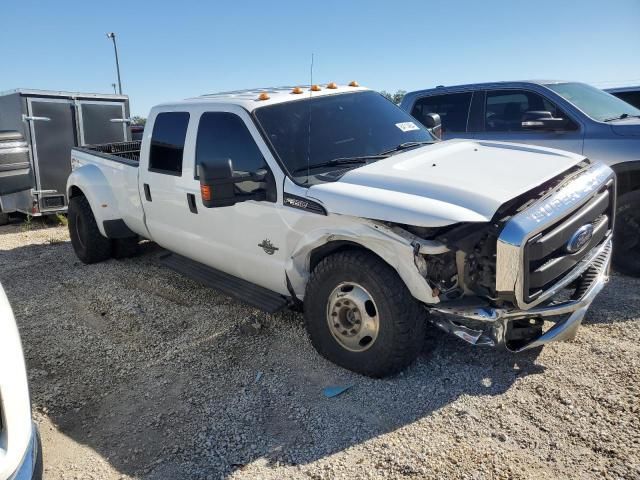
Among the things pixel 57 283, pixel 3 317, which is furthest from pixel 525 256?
pixel 57 283

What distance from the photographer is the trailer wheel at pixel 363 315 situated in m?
3.16

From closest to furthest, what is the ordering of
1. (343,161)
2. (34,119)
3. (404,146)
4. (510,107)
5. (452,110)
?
(343,161) < (404,146) < (510,107) < (452,110) < (34,119)

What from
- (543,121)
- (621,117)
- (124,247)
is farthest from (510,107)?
(124,247)

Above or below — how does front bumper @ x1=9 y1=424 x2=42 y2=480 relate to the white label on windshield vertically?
below

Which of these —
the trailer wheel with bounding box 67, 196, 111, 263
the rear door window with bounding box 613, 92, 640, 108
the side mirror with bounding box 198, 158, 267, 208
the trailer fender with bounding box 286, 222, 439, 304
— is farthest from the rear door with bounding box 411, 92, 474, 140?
the trailer wheel with bounding box 67, 196, 111, 263

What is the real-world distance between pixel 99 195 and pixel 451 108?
452 cm

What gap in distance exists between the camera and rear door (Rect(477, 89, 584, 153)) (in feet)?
18.6

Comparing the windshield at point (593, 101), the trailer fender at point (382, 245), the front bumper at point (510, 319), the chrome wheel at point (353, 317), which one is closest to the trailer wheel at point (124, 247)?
the trailer fender at point (382, 245)

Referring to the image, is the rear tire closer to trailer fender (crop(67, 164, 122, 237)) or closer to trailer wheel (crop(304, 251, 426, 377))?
trailer wheel (crop(304, 251, 426, 377))

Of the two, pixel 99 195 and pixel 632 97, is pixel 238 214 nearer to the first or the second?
pixel 99 195

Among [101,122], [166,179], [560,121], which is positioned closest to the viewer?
[166,179]

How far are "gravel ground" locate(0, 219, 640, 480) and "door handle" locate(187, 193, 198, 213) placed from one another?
95 cm

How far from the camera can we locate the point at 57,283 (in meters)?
5.79

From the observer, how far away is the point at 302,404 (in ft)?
10.7
